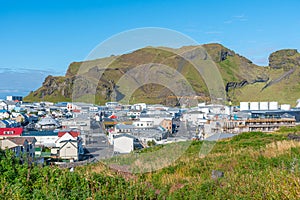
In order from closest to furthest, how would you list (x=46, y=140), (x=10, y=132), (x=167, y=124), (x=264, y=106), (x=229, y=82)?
(x=46, y=140) < (x=10, y=132) < (x=264, y=106) < (x=167, y=124) < (x=229, y=82)

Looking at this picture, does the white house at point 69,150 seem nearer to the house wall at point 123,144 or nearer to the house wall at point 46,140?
the house wall at point 123,144

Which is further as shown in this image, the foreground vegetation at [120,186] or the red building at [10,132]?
the red building at [10,132]

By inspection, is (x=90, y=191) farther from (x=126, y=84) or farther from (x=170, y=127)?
(x=170, y=127)

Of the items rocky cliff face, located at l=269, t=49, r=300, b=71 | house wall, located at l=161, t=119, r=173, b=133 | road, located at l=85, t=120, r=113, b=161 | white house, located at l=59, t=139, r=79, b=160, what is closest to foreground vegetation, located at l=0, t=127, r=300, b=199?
road, located at l=85, t=120, r=113, b=161

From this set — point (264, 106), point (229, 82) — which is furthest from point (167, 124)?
point (229, 82)

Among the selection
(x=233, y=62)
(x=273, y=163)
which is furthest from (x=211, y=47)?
(x=273, y=163)

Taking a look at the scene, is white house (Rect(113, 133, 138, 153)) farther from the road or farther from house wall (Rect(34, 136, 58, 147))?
house wall (Rect(34, 136, 58, 147))

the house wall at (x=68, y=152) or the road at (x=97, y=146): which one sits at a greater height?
the road at (x=97, y=146)

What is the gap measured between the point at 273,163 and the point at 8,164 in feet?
13.6

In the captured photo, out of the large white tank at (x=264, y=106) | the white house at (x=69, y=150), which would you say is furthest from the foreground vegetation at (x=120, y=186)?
the large white tank at (x=264, y=106)

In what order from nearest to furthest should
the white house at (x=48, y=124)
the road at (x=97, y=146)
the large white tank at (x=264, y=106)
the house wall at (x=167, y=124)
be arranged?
the road at (x=97, y=146) < the large white tank at (x=264, y=106) < the house wall at (x=167, y=124) < the white house at (x=48, y=124)

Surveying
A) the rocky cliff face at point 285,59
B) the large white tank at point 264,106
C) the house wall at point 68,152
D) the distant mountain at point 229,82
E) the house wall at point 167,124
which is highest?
the rocky cliff face at point 285,59

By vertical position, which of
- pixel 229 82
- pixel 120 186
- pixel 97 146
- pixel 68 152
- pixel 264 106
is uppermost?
pixel 229 82

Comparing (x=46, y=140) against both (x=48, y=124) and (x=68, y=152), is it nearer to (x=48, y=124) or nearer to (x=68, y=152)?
(x=68, y=152)
